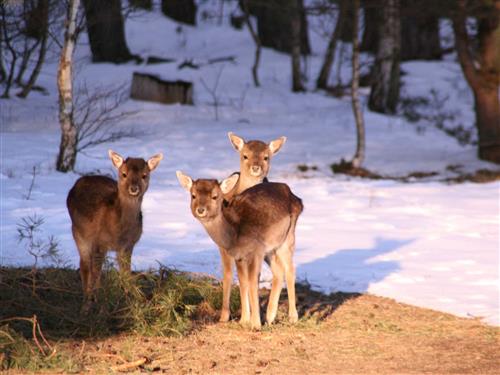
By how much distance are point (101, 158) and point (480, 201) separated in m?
7.03

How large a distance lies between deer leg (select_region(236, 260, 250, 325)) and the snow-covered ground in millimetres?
2210

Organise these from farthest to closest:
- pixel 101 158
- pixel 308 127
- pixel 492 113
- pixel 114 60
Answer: pixel 114 60, pixel 308 127, pixel 492 113, pixel 101 158

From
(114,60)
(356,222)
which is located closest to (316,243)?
(356,222)

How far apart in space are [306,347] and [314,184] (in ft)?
32.6

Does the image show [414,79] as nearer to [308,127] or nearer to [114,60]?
[308,127]

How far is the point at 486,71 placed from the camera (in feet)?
66.5

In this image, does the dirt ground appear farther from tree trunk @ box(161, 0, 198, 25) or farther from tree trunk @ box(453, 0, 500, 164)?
tree trunk @ box(161, 0, 198, 25)

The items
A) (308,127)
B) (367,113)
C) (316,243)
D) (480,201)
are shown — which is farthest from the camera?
(367,113)

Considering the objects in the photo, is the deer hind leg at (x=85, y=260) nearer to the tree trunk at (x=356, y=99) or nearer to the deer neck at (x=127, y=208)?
the deer neck at (x=127, y=208)

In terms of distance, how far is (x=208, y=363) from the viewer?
731cm

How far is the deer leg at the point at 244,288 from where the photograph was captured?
28.0ft

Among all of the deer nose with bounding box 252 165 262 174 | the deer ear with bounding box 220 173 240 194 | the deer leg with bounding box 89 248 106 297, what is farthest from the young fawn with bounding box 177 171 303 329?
the deer nose with bounding box 252 165 262 174

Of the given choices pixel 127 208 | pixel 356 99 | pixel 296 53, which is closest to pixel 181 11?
pixel 296 53

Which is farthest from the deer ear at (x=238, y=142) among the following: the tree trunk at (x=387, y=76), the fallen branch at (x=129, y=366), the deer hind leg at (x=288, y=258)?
the tree trunk at (x=387, y=76)
